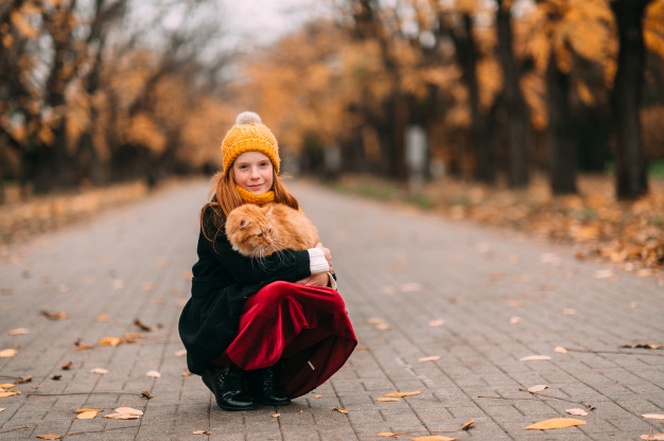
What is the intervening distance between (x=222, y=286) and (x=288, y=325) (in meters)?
0.47

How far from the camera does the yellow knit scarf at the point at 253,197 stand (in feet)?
15.4

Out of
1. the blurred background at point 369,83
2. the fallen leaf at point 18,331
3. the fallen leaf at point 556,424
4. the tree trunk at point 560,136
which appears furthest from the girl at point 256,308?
the tree trunk at point 560,136

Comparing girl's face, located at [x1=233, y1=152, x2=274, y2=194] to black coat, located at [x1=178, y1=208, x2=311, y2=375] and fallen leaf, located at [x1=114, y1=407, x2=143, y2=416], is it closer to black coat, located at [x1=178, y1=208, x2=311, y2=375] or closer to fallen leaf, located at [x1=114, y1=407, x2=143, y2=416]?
black coat, located at [x1=178, y1=208, x2=311, y2=375]

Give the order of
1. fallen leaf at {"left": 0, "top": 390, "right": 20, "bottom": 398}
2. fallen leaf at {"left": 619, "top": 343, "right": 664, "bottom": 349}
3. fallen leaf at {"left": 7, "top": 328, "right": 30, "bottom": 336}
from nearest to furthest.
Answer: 1. fallen leaf at {"left": 0, "top": 390, "right": 20, "bottom": 398}
2. fallen leaf at {"left": 619, "top": 343, "right": 664, "bottom": 349}
3. fallen leaf at {"left": 7, "top": 328, "right": 30, "bottom": 336}

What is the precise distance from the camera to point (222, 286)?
473 centimetres

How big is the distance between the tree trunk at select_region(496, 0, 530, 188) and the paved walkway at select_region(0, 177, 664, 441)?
33.0 feet

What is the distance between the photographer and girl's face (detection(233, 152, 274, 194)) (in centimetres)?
470

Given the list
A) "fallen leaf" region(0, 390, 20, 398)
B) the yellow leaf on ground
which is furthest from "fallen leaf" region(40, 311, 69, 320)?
the yellow leaf on ground

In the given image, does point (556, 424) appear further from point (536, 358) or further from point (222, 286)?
point (222, 286)

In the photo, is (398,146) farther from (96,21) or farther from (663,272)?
(663,272)

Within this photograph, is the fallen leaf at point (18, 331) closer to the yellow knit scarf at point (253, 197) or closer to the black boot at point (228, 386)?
the black boot at point (228, 386)

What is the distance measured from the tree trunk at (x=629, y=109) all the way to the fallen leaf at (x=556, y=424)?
13.1 m

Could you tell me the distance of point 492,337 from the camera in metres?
6.80

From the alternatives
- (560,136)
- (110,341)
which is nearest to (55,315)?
(110,341)
